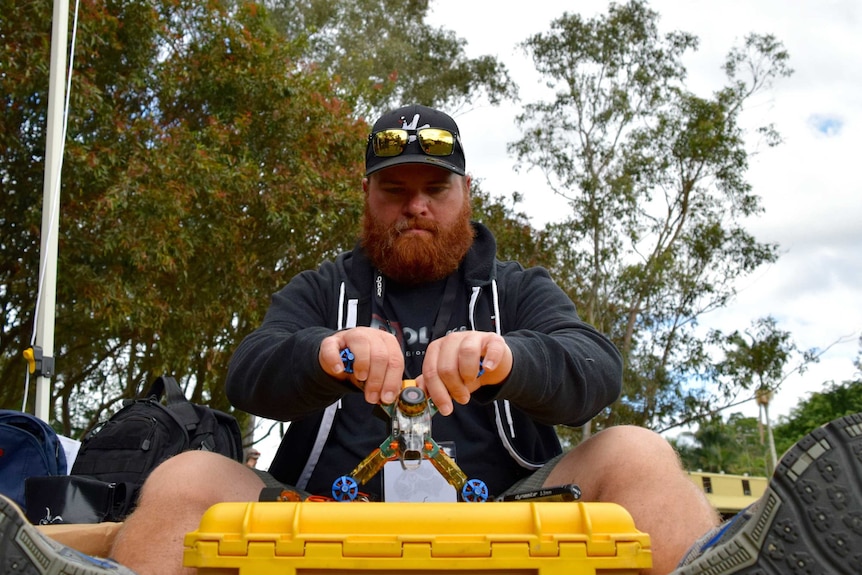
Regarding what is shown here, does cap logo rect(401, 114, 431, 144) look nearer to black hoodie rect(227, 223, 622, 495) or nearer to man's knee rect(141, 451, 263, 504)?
black hoodie rect(227, 223, 622, 495)

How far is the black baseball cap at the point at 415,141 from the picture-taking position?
2.23 meters

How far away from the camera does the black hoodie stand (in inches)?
65.6

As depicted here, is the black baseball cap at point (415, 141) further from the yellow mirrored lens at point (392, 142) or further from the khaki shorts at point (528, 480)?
the khaki shorts at point (528, 480)

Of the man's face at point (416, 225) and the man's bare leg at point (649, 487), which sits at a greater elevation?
the man's face at point (416, 225)

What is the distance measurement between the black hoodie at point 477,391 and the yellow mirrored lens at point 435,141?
1.09 ft

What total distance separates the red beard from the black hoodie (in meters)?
0.05

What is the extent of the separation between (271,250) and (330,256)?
0.80 m

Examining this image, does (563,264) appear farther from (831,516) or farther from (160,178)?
(831,516)

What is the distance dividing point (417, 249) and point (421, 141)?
300 mm

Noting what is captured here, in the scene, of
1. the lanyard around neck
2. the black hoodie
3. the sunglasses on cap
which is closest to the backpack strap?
the black hoodie

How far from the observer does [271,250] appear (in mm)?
9484

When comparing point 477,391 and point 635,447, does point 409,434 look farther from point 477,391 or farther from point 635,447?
point 635,447

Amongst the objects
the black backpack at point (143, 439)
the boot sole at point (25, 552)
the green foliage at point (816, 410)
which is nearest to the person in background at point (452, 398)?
the boot sole at point (25, 552)

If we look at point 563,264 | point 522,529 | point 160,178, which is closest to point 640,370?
A: point 563,264
